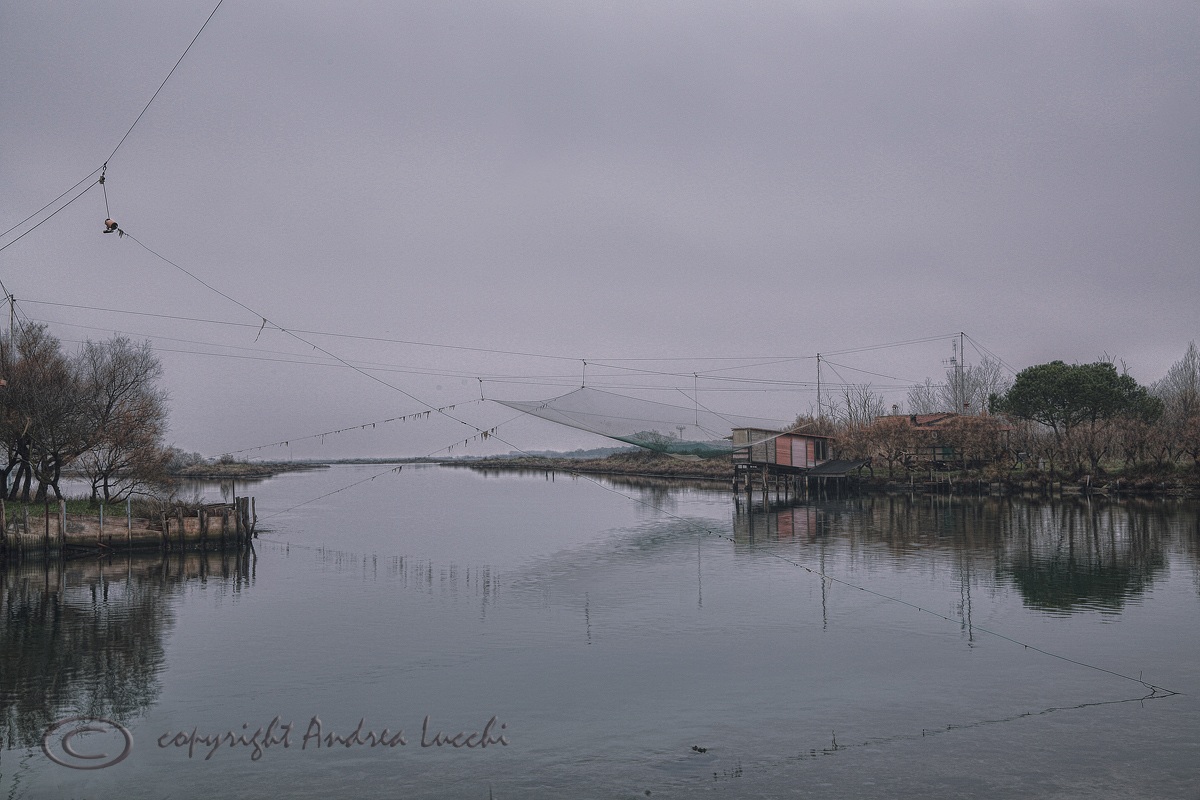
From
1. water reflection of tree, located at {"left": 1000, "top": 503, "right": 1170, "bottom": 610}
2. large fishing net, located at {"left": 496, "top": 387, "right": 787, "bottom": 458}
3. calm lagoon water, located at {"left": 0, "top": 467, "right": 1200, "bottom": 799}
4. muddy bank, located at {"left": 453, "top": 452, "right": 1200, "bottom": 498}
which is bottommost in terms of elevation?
calm lagoon water, located at {"left": 0, "top": 467, "right": 1200, "bottom": 799}

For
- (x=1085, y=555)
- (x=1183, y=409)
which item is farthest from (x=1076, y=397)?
(x=1085, y=555)

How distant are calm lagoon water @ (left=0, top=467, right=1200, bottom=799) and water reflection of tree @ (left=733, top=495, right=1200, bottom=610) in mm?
282

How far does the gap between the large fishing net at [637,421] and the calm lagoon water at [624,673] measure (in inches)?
175

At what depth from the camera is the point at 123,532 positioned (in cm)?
2934

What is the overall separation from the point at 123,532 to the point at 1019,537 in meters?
33.0

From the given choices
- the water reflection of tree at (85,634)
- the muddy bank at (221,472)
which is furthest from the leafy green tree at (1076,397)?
the muddy bank at (221,472)

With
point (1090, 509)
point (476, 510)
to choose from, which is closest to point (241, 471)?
point (476, 510)

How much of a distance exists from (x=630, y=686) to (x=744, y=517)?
3274 cm

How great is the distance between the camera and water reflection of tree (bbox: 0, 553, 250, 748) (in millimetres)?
12617

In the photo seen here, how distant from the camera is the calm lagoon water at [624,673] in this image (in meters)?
9.98

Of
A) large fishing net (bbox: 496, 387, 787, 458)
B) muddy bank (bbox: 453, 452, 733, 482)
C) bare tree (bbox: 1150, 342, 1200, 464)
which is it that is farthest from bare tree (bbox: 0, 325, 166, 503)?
bare tree (bbox: 1150, 342, 1200, 464)

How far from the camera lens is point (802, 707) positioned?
12219mm

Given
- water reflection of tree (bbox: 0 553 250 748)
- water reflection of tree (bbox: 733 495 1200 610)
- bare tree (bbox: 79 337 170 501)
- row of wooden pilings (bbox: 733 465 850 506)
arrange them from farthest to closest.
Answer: row of wooden pilings (bbox: 733 465 850 506), bare tree (bbox: 79 337 170 501), water reflection of tree (bbox: 733 495 1200 610), water reflection of tree (bbox: 0 553 250 748)

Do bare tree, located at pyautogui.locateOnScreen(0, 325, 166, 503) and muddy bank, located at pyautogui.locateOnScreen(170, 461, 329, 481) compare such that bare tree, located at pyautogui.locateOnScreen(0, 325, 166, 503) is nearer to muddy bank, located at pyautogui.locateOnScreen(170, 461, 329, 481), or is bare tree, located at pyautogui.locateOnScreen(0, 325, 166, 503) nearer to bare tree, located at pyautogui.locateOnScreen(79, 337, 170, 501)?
bare tree, located at pyautogui.locateOnScreen(79, 337, 170, 501)
